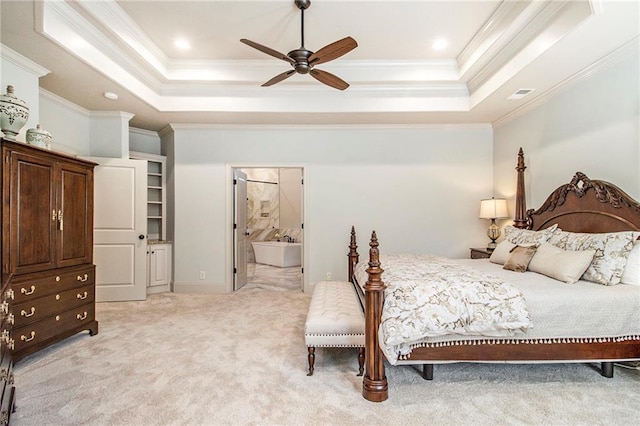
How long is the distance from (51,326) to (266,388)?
205cm

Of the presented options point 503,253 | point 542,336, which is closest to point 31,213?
point 542,336

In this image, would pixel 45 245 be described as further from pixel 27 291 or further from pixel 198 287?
pixel 198 287

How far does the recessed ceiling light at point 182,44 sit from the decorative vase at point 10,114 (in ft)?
5.16

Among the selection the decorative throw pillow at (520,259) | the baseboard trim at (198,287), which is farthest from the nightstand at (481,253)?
the baseboard trim at (198,287)

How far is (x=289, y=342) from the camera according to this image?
3076 millimetres

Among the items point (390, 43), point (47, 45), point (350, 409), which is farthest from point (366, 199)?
point (47, 45)

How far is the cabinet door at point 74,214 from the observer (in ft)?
→ 10.0

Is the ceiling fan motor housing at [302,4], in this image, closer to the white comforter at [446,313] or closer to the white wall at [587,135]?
the white comforter at [446,313]

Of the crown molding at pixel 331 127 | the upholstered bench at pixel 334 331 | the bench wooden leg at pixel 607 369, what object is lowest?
the bench wooden leg at pixel 607 369

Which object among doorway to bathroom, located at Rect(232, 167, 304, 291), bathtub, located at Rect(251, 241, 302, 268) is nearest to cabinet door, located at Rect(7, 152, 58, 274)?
doorway to bathroom, located at Rect(232, 167, 304, 291)

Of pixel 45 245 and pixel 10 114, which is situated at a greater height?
pixel 10 114

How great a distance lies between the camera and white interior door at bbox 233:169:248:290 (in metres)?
5.21

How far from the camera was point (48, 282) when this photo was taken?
286cm

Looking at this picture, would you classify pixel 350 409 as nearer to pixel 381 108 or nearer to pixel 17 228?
pixel 17 228
